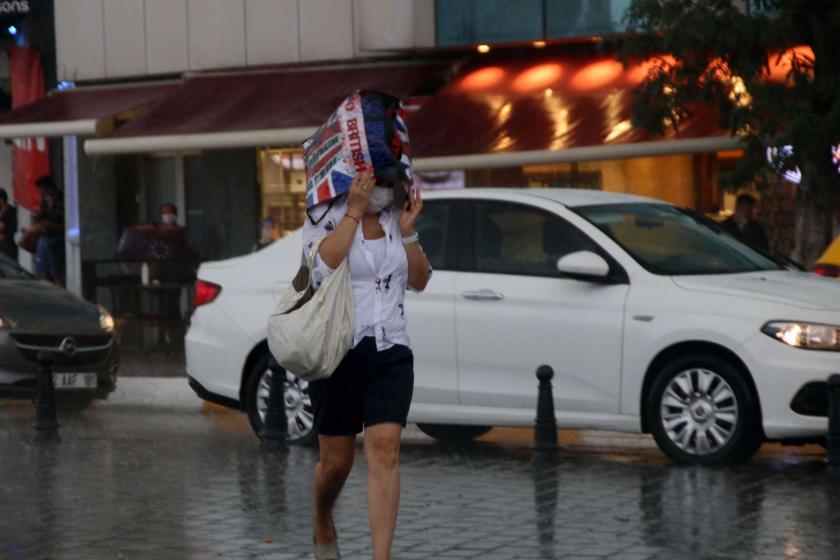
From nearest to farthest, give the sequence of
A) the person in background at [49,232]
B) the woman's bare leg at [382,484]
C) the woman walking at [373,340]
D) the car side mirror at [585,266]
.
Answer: the woman's bare leg at [382,484] < the woman walking at [373,340] < the car side mirror at [585,266] < the person in background at [49,232]

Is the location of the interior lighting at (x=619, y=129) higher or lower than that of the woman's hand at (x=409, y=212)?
higher

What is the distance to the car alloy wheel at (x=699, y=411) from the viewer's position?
10836mm

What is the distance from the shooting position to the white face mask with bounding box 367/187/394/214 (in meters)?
7.11

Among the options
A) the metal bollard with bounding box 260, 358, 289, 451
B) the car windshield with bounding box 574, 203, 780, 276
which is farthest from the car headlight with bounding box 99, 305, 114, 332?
the car windshield with bounding box 574, 203, 780, 276

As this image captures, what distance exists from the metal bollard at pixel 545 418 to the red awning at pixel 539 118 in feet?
25.9

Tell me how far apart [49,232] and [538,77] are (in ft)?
27.3

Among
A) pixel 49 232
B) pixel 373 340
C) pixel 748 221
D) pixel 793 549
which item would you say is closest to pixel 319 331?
pixel 373 340

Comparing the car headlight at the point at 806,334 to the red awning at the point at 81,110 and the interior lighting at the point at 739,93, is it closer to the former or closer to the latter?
the interior lighting at the point at 739,93

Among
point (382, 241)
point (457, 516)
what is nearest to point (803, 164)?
point (457, 516)

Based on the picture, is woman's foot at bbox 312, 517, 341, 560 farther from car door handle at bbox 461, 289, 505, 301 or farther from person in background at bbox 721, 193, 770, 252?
person in background at bbox 721, 193, 770, 252

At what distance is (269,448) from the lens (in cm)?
1219

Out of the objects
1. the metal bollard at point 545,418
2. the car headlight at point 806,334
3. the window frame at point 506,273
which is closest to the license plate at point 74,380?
the window frame at point 506,273

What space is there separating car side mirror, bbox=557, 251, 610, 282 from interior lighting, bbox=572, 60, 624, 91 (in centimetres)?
959

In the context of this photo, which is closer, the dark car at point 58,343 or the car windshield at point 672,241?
the car windshield at point 672,241
